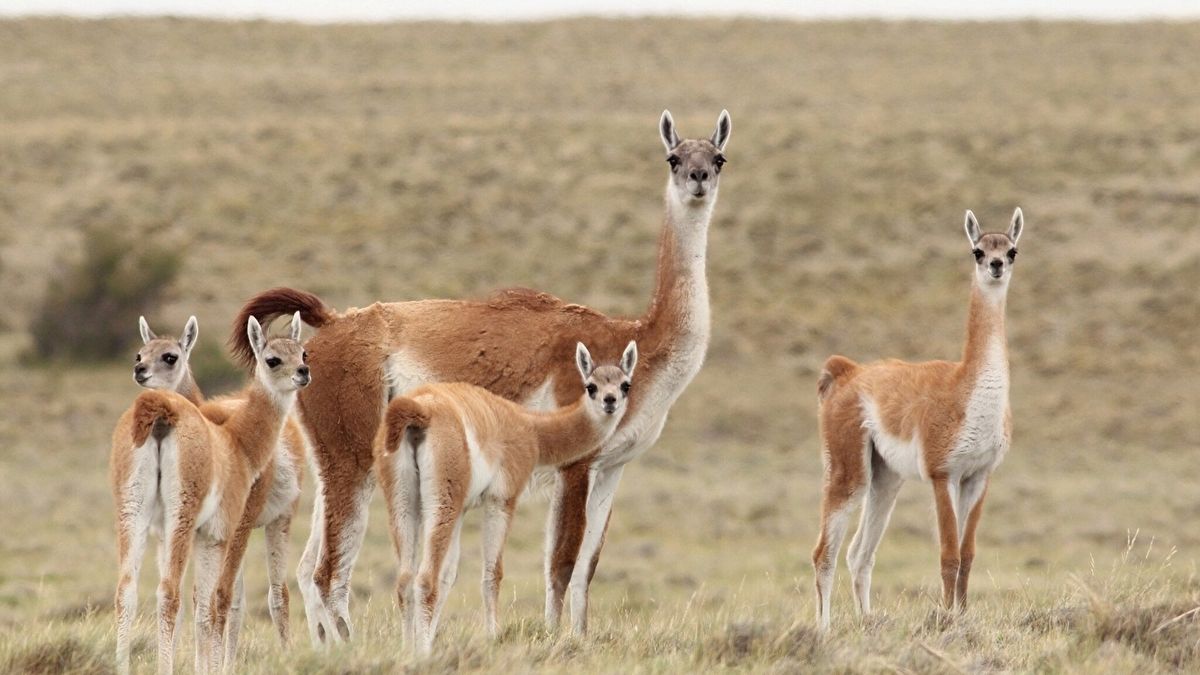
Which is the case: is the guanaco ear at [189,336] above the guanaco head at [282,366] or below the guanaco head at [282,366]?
above

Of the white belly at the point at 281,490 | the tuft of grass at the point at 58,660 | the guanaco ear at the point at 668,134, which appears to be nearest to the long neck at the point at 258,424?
the white belly at the point at 281,490

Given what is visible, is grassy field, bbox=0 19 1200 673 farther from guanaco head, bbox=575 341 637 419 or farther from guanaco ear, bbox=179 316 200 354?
guanaco ear, bbox=179 316 200 354

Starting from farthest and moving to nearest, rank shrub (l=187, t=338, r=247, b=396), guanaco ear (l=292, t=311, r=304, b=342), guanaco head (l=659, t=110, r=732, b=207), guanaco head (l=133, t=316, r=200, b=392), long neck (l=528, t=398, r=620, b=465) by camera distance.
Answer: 1. shrub (l=187, t=338, r=247, b=396)
2. guanaco head (l=659, t=110, r=732, b=207)
3. guanaco head (l=133, t=316, r=200, b=392)
4. long neck (l=528, t=398, r=620, b=465)
5. guanaco ear (l=292, t=311, r=304, b=342)

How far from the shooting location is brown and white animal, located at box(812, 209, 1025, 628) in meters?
8.62

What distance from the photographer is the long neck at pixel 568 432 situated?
8.34 meters

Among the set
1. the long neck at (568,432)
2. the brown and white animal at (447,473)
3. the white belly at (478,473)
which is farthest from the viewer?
the long neck at (568,432)

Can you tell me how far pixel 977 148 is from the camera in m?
41.0

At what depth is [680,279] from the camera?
904 centimetres

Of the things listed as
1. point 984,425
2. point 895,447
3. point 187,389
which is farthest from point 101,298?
point 984,425

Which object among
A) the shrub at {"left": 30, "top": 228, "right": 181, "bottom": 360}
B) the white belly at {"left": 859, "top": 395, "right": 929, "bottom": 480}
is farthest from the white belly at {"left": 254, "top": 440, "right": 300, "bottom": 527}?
the shrub at {"left": 30, "top": 228, "right": 181, "bottom": 360}

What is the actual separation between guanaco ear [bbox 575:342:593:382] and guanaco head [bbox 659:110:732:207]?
4.08 ft

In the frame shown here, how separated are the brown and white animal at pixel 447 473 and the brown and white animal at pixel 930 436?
5.05 ft

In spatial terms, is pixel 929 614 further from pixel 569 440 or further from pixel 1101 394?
pixel 1101 394

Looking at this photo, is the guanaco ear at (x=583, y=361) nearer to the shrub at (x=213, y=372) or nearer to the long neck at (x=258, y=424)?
the long neck at (x=258, y=424)
